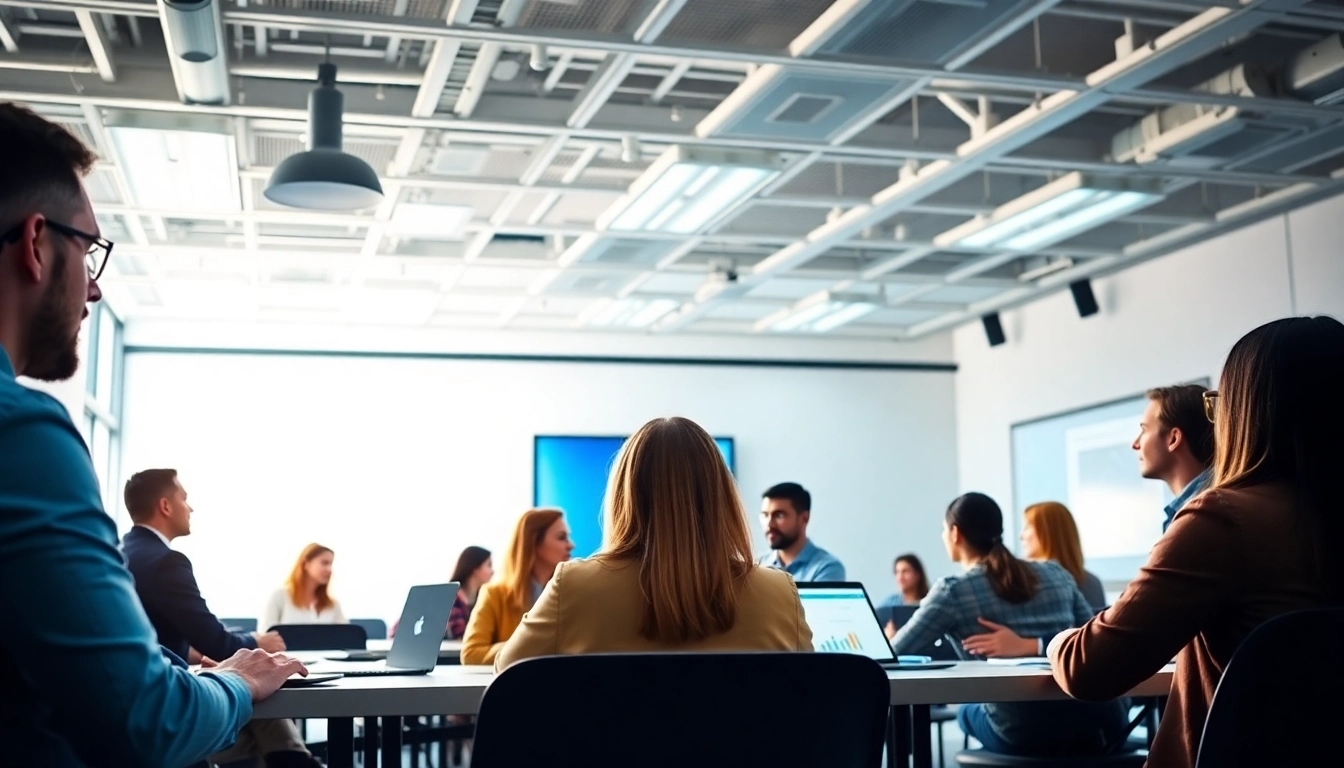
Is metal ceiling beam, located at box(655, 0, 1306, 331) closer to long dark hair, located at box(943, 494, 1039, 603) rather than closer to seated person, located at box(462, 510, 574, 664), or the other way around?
long dark hair, located at box(943, 494, 1039, 603)

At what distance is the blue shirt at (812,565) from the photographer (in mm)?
5117

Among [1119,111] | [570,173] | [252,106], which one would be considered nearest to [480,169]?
[570,173]

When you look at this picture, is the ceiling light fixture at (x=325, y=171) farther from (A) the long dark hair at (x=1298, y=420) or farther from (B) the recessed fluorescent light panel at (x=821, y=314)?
(B) the recessed fluorescent light panel at (x=821, y=314)

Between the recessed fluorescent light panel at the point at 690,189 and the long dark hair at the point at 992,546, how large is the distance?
2.60 meters

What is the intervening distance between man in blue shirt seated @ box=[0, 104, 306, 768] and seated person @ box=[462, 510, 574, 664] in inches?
111

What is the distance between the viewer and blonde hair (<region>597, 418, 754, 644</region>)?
1.97 meters

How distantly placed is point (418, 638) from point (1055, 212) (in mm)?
5222

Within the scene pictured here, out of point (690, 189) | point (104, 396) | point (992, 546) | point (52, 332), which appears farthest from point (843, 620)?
point (104, 396)

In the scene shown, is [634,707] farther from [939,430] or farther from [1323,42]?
[939,430]

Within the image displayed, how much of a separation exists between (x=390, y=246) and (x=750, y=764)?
718cm

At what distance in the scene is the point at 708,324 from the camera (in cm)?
1073

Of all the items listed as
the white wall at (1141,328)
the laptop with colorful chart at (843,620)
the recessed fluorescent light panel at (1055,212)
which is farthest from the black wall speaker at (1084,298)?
the laptop with colorful chart at (843,620)

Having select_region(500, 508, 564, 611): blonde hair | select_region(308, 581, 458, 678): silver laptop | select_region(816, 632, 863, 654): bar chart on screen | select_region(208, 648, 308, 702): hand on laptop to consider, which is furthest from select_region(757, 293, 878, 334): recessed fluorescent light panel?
select_region(208, 648, 308, 702): hand on laptop

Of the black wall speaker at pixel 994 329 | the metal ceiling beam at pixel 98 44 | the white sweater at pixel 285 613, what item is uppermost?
the metal ceiling beam at pixel 98 44
